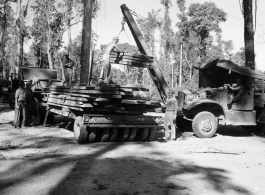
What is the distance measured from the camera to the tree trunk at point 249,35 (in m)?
13.9

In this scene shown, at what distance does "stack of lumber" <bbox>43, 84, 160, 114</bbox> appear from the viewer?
7602 mm

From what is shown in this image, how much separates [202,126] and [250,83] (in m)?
2.50

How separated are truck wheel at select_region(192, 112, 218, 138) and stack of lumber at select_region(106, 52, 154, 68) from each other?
10.9 ft

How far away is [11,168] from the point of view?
5.27m

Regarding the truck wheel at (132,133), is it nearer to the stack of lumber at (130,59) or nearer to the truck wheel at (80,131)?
the truck wheel at (80,131)

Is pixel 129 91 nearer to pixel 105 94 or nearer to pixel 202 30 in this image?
pixel 105 94

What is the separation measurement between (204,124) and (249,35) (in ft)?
21.9

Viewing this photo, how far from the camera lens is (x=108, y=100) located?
7801 millimetres

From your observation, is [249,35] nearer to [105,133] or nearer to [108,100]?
[108,100]

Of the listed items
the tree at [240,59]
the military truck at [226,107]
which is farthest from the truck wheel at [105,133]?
the tree at [240,59]

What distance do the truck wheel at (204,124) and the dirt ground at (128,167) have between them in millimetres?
772

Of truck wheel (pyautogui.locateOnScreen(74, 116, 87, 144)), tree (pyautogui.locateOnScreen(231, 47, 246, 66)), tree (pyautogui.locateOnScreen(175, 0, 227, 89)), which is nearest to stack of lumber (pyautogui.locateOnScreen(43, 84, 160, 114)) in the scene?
truck wheel (pyautogui.locateOnScreen(74, 116, 87, 144))

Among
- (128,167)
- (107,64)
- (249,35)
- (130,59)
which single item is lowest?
(128,167)

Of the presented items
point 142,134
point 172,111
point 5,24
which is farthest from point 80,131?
point 5,24
